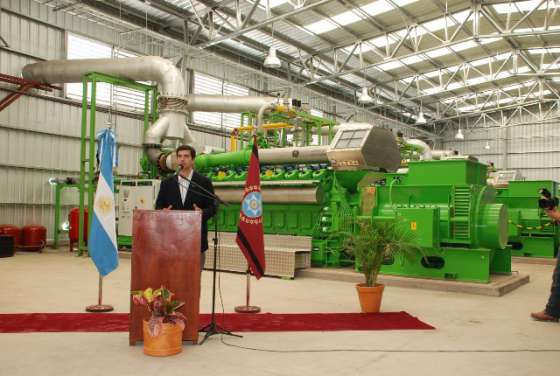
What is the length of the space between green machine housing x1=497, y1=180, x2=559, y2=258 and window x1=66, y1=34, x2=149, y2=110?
10.1 meters

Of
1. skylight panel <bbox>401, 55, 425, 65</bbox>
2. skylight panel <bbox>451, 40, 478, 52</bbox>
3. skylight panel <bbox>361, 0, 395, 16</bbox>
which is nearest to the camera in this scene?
skylight panel <bbox>361, 0, 395, 16</bbox>

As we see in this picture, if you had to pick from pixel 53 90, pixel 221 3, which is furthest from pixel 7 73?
pixel 221 3

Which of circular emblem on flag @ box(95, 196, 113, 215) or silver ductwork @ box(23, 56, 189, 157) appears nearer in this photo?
circular emblem on flag @ box(95, 196, 113, 215)

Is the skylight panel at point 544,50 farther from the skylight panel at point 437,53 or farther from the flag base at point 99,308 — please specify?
the flag base at point 99,308

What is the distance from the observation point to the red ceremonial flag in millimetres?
4844

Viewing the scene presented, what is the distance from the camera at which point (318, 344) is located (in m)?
3.93

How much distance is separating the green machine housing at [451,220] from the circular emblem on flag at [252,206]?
7.51ft

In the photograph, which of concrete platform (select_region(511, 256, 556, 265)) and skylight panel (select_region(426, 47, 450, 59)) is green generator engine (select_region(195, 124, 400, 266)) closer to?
concrete platform (select_region(511, 256, 556, 265))

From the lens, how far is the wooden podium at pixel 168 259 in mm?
3756

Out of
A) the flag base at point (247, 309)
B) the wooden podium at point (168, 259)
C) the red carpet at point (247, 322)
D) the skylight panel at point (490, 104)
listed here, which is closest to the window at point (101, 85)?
the red carpet at point (247, 322)

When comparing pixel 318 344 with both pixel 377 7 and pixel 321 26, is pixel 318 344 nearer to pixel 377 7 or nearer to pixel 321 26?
pixel 377 7

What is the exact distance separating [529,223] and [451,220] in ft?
18.1

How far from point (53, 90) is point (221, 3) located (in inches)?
186

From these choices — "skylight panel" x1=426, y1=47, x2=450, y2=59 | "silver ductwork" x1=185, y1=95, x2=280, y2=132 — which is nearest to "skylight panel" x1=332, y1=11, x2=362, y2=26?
"silver ductwork" x1=185, y1=95, x2=280, y2=132
